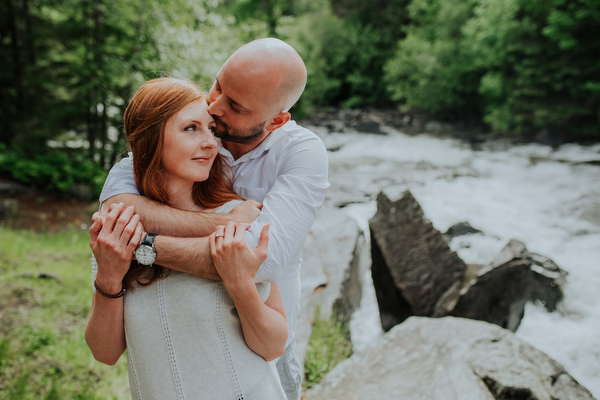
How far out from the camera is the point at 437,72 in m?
17.6

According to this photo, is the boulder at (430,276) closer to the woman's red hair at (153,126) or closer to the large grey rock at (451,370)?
the large grey rock at (451,370)

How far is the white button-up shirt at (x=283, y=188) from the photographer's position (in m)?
1.32

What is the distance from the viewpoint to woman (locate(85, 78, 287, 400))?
48.0 inches

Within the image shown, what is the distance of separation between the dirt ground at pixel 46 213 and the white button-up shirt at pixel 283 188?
23.1ft

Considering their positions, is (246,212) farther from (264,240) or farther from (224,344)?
(224,344)

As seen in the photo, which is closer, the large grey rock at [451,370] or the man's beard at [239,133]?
the man's beard at [239,133]

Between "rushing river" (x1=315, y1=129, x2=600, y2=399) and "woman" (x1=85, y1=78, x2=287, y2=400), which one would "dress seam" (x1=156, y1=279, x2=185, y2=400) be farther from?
"rushing river" (x1=315, y1=129, x2=600, y2=399)

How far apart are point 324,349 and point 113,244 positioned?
2751 mm

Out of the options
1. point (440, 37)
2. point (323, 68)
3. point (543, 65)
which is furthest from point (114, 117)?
point (323, 68)

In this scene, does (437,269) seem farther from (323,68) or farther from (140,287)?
(323,68)

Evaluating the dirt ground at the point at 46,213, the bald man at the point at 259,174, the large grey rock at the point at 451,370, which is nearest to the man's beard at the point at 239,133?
the bald man at the point at 259,174

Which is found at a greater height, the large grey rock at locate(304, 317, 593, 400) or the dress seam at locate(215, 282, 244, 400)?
the dress seam at locate(215, 282, 244, 400)

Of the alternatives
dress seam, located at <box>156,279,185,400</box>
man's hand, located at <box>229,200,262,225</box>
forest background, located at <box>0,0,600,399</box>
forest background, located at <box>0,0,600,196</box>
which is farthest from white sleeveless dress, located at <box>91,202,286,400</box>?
forest background, located at <box>0,0,600,196</box>

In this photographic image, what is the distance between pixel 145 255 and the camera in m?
1.23
